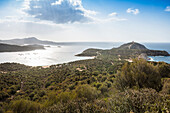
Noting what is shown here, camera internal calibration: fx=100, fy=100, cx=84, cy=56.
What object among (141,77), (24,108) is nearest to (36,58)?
(24,108)

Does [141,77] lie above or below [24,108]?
above

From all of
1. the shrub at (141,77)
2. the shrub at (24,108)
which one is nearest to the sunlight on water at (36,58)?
the shrub at (24,108)

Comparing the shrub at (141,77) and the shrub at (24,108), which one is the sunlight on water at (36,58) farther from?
the shrub at (141,77)

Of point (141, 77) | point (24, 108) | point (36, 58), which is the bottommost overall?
point (36, 58)

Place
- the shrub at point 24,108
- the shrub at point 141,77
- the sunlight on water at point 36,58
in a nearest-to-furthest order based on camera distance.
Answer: the shrub at point 24,108
the shrub at point 141,77
the sunlight on water at point 36,58

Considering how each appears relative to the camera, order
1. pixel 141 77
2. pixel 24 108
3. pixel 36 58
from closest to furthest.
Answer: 1. pixel 24 108
2. pixel 141 77
3. pixel 36 58

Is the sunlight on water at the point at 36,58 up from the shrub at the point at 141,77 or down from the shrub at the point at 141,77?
down

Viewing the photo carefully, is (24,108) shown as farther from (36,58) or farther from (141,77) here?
(36,58)

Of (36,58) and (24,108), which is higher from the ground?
(24,108)

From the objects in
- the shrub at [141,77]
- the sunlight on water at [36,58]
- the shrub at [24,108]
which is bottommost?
the sunlight on water at [36,58]

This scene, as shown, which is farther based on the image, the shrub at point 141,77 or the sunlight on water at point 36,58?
the sunlight on water at point 36,58

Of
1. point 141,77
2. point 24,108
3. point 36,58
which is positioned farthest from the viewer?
point 36,58

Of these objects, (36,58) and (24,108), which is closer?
(24,108)
